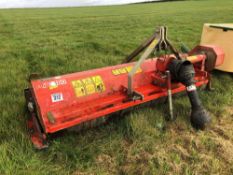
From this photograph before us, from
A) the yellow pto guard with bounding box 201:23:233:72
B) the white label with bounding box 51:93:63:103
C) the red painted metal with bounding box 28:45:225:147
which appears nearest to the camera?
the red painted metal with bounding box 28:45:225:147

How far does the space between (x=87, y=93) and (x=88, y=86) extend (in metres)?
0.08

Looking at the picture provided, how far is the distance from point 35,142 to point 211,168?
5.36 feet

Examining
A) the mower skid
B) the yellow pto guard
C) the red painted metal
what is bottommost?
the mower skid

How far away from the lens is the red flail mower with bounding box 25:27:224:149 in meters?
2.54

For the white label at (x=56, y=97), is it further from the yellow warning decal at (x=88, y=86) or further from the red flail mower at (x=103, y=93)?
the yellow warning decal at (x=88, y=86)

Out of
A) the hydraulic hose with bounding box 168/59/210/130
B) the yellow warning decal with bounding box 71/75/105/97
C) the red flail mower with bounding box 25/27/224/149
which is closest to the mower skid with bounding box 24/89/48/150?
the red flail mower with bounding box 25/27/224/149

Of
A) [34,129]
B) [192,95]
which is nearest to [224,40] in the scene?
[192,95]

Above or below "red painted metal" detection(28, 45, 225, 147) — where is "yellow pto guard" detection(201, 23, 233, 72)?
above

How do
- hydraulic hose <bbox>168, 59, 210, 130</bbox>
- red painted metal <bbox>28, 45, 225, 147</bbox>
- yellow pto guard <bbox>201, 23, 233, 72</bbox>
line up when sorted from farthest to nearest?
1. yellow pto guard <bbox>201, 23, 233, 72</bbox>
2. hydraulic hose <bbox>168, 59, 210, 130</bbox>
3. red painted metal <bbox>28, 45, 225, 147</bbox>

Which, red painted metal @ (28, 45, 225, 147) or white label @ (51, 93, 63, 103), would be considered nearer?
red painted metal @ (28, 45, 225, 147)

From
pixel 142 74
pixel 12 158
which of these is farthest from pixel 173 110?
pixel 12 158

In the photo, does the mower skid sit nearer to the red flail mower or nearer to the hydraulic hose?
the red flail mower

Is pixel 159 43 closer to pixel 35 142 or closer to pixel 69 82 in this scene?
pixel 69 82

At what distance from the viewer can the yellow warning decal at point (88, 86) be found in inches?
112
